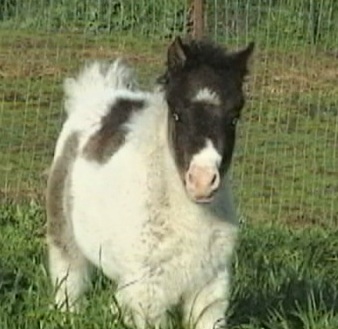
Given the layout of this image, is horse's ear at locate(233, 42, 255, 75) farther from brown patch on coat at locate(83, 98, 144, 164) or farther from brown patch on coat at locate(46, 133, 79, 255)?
brown patch on coat at locate(46, 133, 79, 255)

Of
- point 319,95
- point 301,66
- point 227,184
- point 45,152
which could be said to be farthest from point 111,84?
point 319,95

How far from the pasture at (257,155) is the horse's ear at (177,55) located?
1.53m

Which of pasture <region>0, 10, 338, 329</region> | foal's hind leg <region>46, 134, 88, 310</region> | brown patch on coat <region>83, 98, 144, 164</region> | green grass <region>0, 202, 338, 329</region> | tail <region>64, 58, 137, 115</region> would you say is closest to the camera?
green grass <region>0, 202, 338, 329</region>

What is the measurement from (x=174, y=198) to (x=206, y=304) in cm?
53

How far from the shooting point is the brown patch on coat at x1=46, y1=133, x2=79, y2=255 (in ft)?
24.9

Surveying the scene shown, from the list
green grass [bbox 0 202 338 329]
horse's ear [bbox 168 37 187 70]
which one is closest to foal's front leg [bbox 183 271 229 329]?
green grass [bbox 0 202 338 329]

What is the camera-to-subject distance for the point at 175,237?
21.5 feet

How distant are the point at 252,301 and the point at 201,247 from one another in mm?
931

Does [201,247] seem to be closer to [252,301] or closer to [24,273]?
[252,301]

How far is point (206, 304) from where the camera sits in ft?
21.6

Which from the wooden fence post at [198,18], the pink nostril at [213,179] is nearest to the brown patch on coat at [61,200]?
the pink nostril at [213,179]

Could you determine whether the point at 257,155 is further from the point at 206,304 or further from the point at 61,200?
the point at 206,304

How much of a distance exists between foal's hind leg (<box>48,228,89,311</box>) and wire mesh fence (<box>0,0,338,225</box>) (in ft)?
12.6

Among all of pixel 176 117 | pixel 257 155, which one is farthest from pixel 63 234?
pixel 257 155
